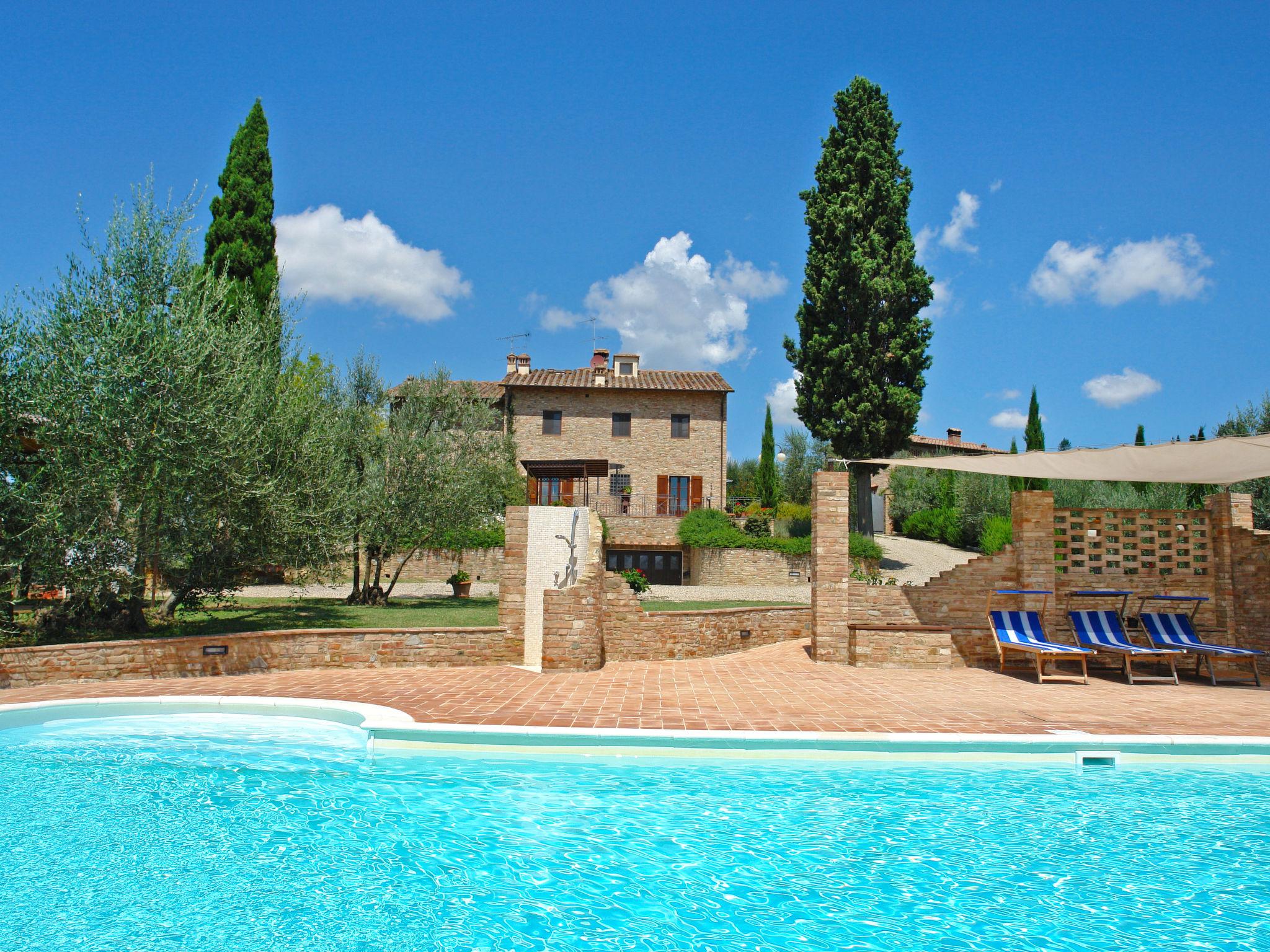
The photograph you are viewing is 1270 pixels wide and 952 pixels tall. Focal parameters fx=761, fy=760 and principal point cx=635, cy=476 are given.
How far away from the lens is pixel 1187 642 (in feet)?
33.0

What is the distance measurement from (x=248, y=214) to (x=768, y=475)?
76.1ft

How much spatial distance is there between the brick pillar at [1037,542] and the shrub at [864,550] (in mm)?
11806

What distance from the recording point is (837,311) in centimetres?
2348

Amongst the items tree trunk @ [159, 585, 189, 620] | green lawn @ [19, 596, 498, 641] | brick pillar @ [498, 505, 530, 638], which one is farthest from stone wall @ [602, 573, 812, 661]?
tree trunk @ [159, 585, 189, 620]

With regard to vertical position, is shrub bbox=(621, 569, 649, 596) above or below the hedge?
below

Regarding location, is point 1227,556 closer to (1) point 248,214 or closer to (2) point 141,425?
(2) point 141,425

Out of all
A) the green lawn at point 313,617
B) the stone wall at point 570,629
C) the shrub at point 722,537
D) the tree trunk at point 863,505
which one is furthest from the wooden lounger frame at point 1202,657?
the tree trunk at point 863,505

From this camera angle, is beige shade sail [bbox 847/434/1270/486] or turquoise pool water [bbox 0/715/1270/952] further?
beige shade sail [bbox 847/434/1270/486]

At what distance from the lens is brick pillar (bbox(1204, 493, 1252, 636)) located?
1093cm

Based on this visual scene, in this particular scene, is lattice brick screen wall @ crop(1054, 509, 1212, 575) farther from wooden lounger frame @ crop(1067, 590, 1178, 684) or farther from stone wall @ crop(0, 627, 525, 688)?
stone wall @ crop(0, 627, 525, 688)

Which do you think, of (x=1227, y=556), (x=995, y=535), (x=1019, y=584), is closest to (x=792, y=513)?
(x=995, y=535)

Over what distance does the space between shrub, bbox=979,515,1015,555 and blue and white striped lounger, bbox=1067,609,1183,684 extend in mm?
14607

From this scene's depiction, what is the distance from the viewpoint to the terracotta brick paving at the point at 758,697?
6.66 metres

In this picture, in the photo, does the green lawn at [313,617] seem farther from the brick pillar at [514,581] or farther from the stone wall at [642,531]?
the stone wall at [642,531]
